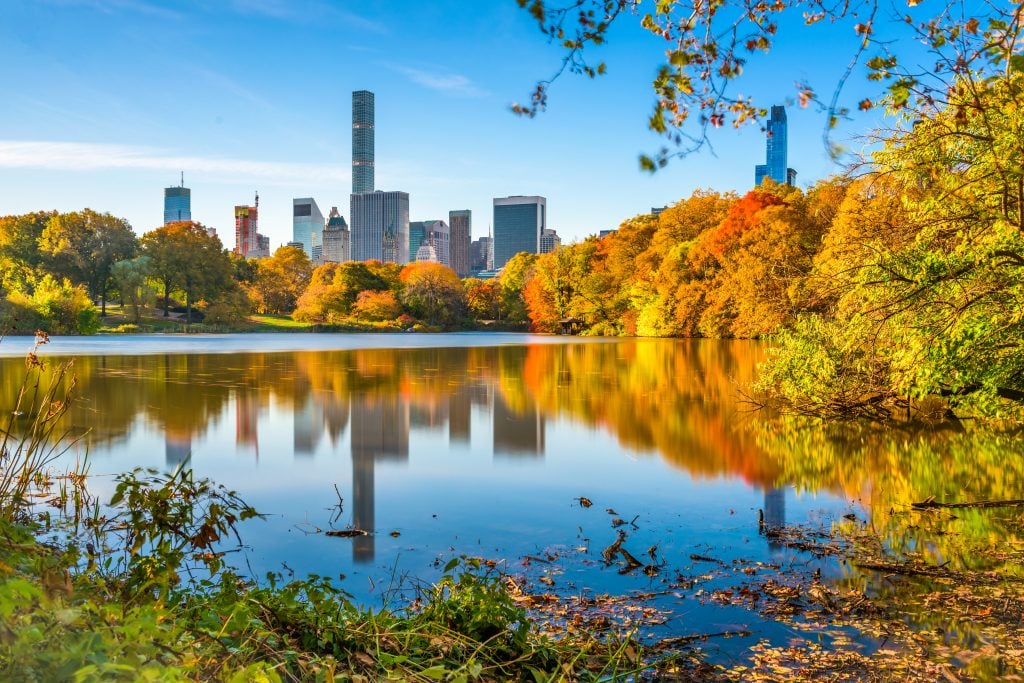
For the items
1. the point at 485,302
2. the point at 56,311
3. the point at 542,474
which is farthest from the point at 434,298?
the point at 542,474

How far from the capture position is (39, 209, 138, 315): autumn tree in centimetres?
5444

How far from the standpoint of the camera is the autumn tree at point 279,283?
7262 centimetres

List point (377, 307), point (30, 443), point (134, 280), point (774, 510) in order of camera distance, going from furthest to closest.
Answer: point (377, 307) → point (134, 280) → point (30, 443) → point (774, 510)

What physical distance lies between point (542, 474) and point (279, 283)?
6941 centimetres

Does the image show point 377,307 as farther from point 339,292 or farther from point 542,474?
point 542,474

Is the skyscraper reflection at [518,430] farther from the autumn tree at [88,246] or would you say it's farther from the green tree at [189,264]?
the autumn tree at [88,246]

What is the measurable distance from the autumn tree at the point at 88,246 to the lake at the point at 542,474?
41.4 m

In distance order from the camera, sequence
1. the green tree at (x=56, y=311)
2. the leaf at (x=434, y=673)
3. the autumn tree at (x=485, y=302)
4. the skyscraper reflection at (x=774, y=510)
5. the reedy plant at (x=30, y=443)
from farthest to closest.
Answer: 1. the autumn tree at (x=485, y=302)
2. the green tree at (x=56, y=311)
3. the skyscraper reflection at (x=774, y=510)
4. the reedy plant at (x=30, y=443)
5. the leaf at (x=434, y=673)

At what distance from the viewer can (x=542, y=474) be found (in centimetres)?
914

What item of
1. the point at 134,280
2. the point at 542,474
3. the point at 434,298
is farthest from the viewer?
the point at 434,298

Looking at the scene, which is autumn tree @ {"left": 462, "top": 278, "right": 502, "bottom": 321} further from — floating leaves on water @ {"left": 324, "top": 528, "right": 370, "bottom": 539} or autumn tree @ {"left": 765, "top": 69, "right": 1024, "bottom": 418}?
floating leaves on water @ {"left": 324, "top": 528, "right": 370, "bottom": 539}

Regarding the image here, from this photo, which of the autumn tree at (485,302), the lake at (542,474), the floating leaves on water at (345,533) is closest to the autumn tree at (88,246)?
the autumn tree at (485,302)

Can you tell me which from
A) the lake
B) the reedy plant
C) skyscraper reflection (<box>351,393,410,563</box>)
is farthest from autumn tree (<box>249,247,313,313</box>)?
the reedy plant

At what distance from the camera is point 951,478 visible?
27.2ft
